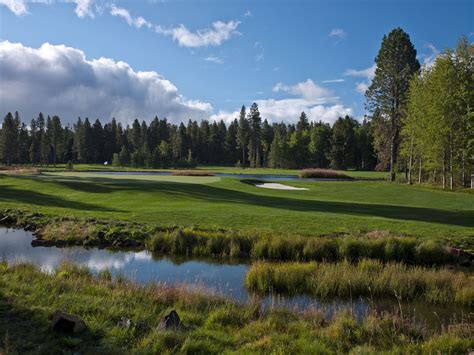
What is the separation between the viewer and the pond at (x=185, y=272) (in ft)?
33.1

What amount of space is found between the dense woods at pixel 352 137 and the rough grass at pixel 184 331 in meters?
34.5

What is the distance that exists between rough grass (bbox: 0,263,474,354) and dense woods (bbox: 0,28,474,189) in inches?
1356

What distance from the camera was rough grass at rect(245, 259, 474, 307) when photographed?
36.0 feet

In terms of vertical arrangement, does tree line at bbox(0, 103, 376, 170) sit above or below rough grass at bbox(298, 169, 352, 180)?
above

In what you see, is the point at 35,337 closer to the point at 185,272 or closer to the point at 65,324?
the point at 65,324

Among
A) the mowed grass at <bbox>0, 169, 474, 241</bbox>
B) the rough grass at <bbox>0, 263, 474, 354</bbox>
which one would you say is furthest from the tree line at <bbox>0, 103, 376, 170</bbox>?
the rough grass at <bbox>0, 263, 474, 354</bbox>

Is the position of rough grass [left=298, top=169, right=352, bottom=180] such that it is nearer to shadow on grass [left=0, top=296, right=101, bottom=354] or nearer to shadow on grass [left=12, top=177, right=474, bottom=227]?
shadow on grass [left=12, top=177, right=474, bottom=227]

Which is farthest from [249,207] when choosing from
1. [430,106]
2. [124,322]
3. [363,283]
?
[430,106]

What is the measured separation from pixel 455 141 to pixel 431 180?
30.5 ft

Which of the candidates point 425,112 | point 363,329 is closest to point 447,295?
point 363,329

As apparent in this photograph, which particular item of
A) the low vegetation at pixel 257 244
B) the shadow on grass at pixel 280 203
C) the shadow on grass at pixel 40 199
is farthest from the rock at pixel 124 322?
the shadow on grass at pixel 280 203

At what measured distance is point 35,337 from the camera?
624 cm

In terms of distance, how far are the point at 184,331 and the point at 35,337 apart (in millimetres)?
2482

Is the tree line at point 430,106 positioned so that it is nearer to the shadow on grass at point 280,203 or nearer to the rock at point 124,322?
the shadow on grass at point 280,203
